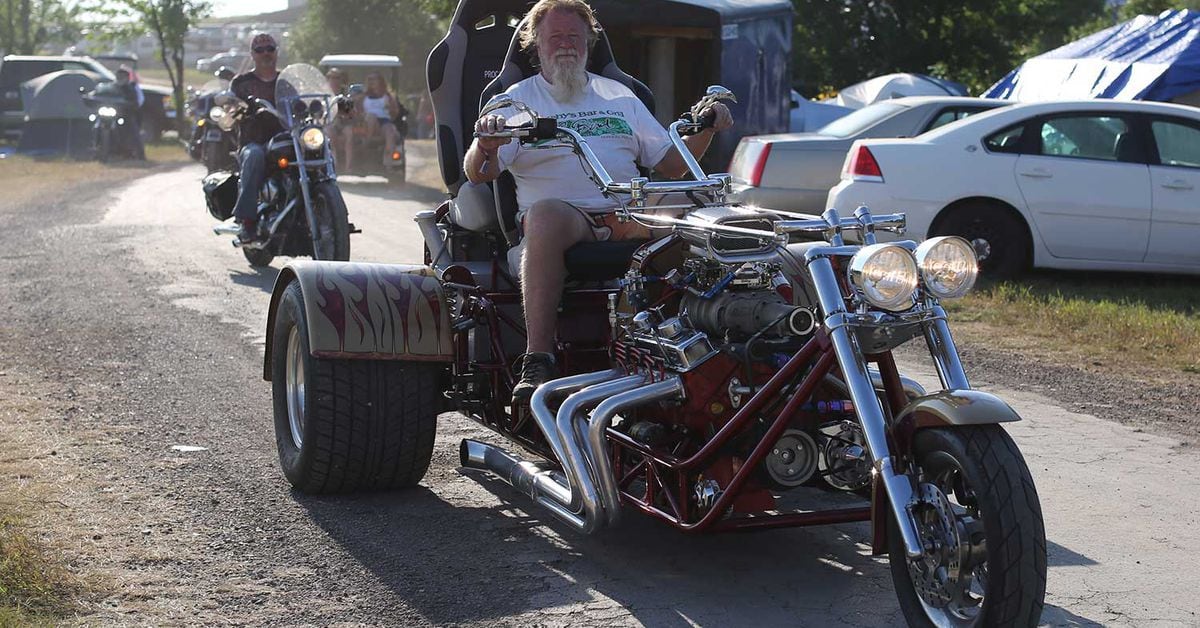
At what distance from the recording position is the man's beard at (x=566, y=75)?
5.83 meters

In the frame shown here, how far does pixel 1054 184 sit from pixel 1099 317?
1.97 metres

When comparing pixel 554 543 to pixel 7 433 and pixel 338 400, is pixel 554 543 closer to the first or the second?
pixel 338 400

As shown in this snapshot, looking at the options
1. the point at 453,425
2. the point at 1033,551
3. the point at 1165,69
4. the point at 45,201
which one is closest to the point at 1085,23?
the point at 1165,69

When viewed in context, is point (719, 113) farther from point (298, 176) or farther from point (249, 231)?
point (249, 231)

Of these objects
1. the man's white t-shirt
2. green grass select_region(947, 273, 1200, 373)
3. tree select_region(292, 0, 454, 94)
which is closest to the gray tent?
green grass select_region(947, 273, 1200, 373)

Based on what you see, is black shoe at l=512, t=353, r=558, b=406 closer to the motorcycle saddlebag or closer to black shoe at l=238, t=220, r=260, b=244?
black shoe at l=238, t=220, r=260, b=244

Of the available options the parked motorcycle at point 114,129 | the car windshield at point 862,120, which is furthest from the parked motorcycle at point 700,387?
the parked motorcycle at point 114,129

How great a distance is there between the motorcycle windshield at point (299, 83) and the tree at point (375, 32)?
46.8m

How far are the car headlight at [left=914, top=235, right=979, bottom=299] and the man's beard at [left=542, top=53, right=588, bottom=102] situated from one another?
209 cm

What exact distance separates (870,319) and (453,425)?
3398 millimetres

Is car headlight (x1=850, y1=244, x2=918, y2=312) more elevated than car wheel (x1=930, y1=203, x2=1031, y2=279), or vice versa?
car headlight (x1=850, y1=244, x2=918, y2=312)

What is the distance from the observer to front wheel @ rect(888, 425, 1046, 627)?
12.2 feet

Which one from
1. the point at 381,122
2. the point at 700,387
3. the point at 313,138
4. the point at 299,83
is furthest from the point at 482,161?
the point at 381,122

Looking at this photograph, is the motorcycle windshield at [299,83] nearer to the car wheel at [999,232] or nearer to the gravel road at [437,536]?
the gravel road at [437,536]
